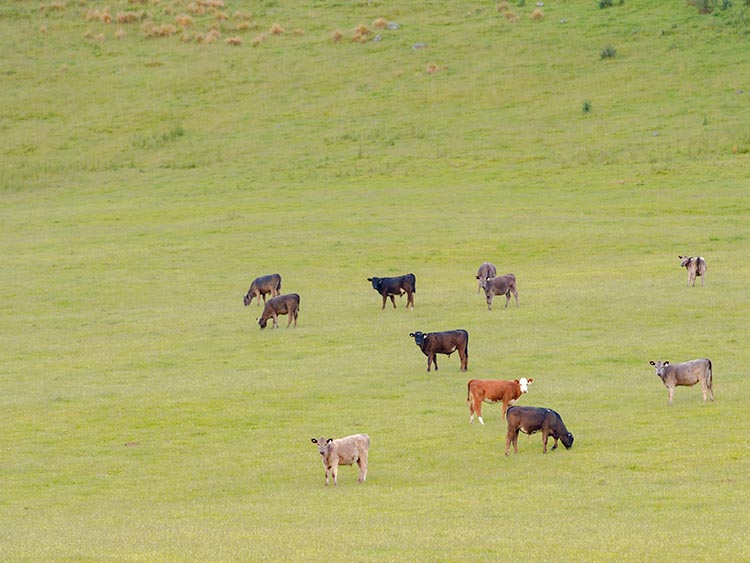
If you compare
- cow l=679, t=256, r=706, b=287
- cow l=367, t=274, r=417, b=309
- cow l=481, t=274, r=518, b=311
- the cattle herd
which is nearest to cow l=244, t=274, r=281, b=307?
cow l=367, t=274, r=417, b=309

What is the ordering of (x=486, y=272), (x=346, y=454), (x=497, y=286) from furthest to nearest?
(x=486, y=272)
(x=497, y=286)
(x=346, y=454)

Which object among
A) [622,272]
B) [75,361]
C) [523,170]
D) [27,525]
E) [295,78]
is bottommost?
[27,525]

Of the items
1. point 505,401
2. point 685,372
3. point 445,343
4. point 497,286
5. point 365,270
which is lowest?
point 505,401

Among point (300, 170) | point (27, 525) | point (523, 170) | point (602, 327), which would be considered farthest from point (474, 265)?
point (27, 525)

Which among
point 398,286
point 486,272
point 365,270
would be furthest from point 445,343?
point 365,270

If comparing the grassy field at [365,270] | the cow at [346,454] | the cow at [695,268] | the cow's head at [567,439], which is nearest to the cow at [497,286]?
the grassy field at [365,270]

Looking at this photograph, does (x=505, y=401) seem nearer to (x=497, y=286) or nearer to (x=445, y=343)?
(x=445, y=343)

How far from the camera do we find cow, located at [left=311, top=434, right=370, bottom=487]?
2111 centimetres

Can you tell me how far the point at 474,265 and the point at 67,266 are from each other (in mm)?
16439

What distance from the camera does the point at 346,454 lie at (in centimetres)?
2127

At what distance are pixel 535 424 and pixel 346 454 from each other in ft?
11.7

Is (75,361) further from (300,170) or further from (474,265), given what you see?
(300,170)

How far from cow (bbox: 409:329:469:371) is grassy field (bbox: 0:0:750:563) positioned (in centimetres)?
66

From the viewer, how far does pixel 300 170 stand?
226ft
